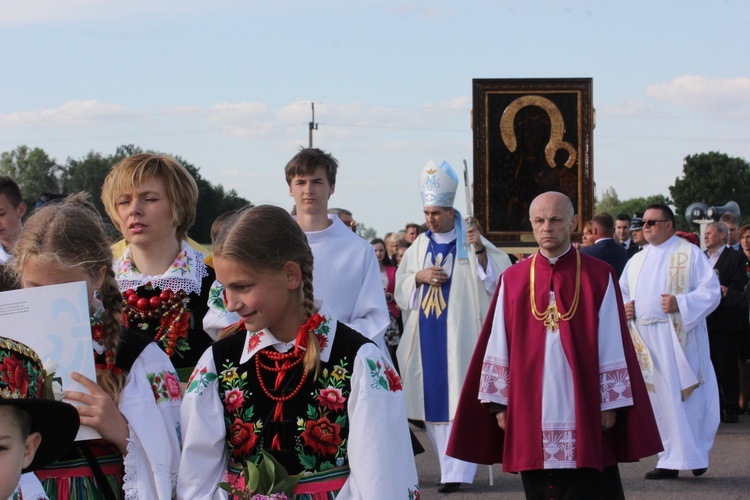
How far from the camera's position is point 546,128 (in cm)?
1140

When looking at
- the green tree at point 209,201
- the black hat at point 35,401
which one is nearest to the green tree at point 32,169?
the green tree at point 209,201

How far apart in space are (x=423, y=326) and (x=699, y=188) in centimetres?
7367

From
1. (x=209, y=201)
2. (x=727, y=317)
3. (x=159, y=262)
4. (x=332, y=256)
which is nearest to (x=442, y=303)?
(x=332, y=256)

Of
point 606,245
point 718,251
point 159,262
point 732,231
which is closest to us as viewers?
point 159,262

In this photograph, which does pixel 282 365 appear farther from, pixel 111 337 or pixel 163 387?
pixel 111 337

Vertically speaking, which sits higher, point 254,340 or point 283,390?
point 254,340

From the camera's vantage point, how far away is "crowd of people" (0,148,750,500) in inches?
121

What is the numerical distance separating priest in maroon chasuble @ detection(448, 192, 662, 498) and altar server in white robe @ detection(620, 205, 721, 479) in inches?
113

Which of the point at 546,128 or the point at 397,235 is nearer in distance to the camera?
the point at 546,128

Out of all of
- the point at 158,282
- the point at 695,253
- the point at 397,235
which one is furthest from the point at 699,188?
the point at 158,282

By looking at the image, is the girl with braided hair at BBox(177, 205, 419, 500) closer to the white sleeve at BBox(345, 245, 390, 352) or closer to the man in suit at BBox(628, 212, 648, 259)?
the white sleeve at BBox(345, 245, 390, 352)

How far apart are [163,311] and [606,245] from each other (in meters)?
8.10

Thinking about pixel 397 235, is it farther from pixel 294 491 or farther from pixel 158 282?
pixel 294 491

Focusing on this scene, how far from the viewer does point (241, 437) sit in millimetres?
3150
